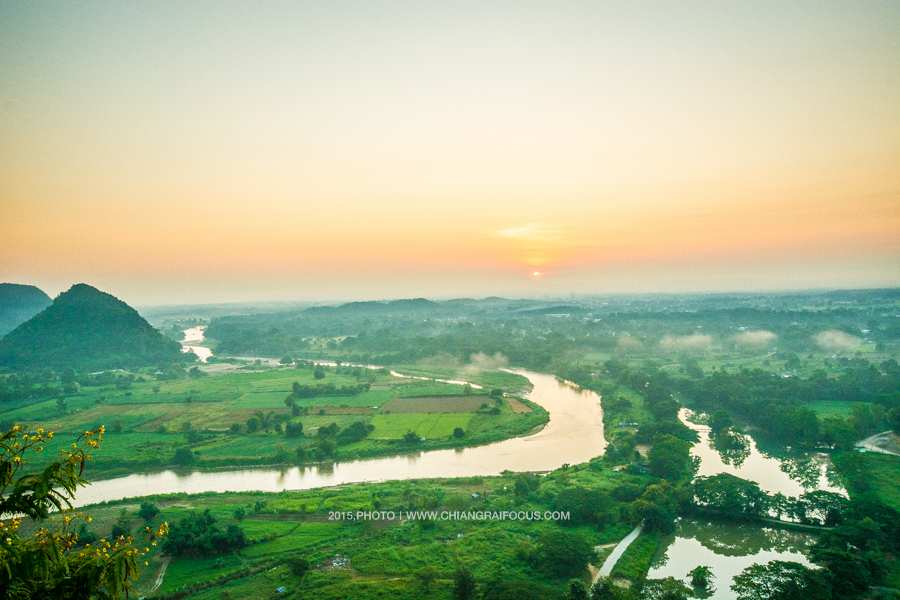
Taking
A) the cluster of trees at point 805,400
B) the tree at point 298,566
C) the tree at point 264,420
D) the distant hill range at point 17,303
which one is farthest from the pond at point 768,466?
the distant hill range at point 17,303

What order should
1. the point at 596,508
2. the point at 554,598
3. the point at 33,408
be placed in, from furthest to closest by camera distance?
the point at 33,408, the point at 596,508, the point at 554,598

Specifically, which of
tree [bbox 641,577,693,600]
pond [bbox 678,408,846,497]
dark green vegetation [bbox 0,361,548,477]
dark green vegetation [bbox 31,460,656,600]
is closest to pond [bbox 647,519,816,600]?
tree [bbox 641,577,693,600]

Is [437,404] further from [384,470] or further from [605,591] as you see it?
[605,591]

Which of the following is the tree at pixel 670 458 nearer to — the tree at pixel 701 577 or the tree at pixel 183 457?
the tree at pixel 701 577

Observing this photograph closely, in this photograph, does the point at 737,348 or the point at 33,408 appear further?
the point at 737,348

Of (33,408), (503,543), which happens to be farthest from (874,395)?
(33,408)

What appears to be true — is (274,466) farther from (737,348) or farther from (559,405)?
(737,348)

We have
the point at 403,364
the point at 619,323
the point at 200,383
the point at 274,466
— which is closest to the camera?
the point at 274,466
